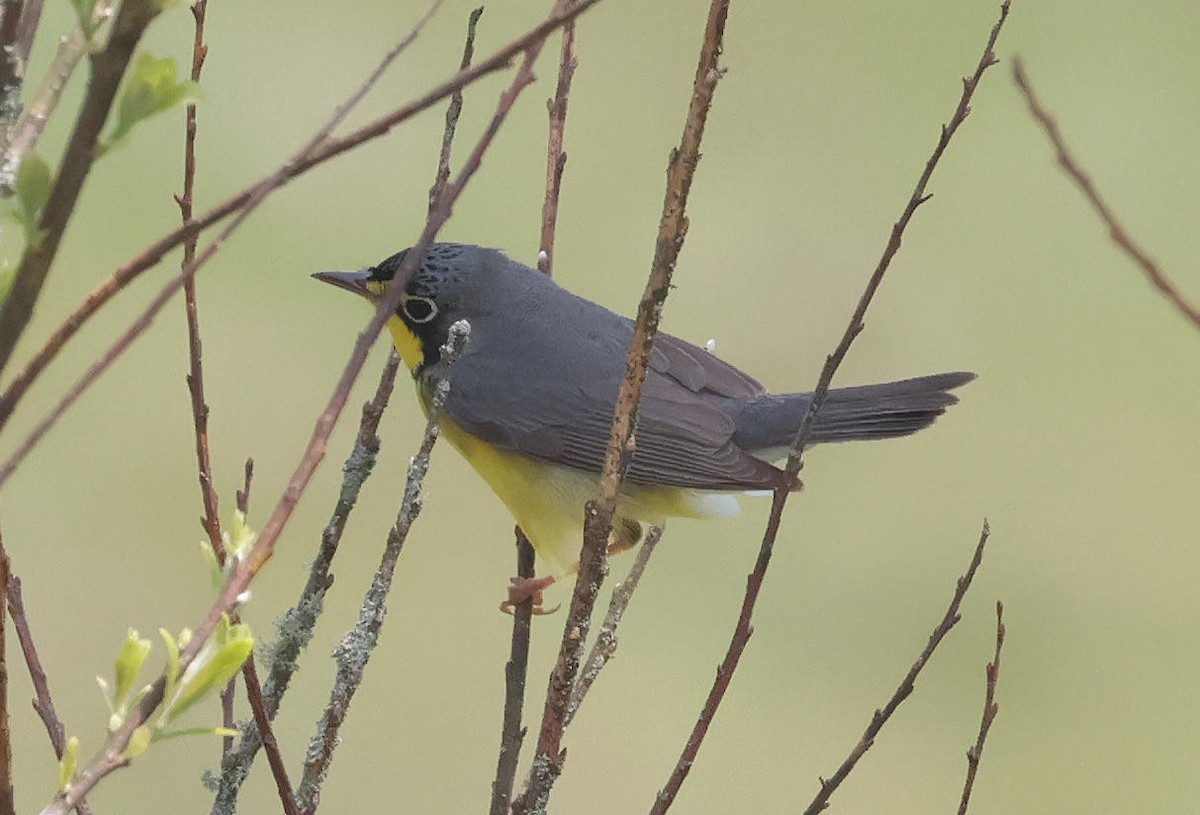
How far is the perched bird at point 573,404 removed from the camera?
10.8 feet

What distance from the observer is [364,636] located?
170cm

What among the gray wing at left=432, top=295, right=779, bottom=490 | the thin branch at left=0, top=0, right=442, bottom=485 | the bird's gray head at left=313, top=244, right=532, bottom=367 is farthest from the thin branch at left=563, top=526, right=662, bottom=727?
the bird's gray head at left=313, top=244, right=532, bottom=367

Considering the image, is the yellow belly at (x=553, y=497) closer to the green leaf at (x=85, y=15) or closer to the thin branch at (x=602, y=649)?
the thin branch at (x=602, y=649)

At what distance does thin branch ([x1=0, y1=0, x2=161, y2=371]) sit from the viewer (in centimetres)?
88

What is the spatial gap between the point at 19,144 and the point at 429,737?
5.58 metres

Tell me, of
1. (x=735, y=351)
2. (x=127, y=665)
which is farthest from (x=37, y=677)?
(x=735, y=351)

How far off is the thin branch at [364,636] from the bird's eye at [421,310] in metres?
1.77

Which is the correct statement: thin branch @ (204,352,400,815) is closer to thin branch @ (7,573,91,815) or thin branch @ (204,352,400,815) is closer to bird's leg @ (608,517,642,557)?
thin branch @ (7,573,91,815)

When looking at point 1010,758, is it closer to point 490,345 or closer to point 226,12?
point 490,345

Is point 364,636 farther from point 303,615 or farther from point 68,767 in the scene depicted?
point 68,767

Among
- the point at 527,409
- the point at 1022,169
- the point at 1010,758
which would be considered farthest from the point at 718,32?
the point at 1022,169

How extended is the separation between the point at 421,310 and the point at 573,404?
41 cm

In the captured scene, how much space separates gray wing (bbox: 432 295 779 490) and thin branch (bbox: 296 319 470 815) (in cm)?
161

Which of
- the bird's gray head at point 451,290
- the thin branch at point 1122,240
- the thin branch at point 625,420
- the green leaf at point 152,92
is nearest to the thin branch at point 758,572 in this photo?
the thin branch at point 625,420
